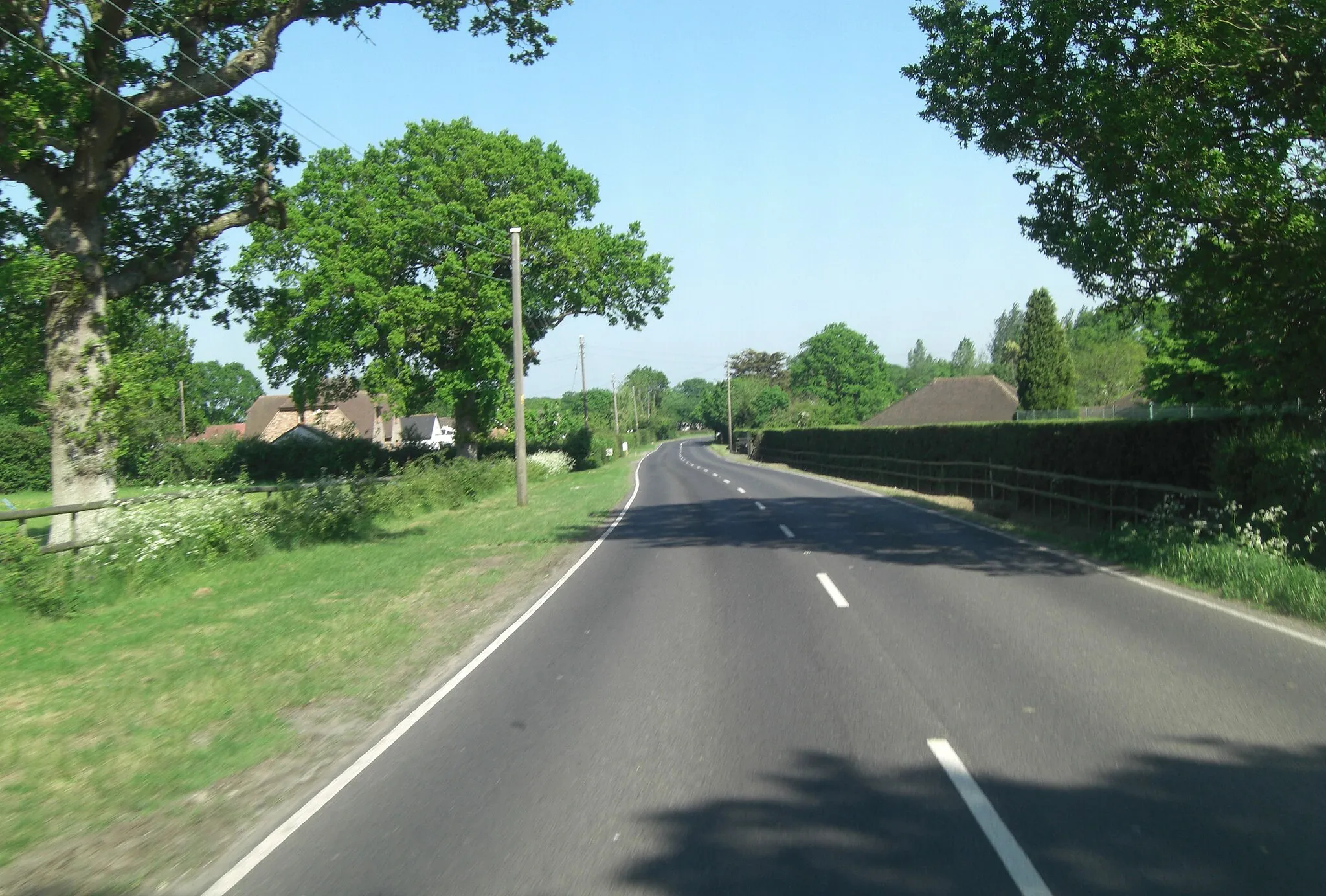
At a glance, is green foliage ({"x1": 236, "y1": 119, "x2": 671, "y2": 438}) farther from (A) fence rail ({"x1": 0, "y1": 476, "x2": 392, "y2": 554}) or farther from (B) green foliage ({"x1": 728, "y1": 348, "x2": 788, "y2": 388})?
(B) green foliage ({"x1": 728, "y1": 348, "x2": 788, "y2": 388})

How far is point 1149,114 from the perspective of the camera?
475 inches

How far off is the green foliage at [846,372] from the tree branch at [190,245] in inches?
4059

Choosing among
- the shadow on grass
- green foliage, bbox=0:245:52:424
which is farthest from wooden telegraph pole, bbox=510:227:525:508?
green foliage, bbox=0:245:52:424

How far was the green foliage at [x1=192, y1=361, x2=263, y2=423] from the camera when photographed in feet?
395

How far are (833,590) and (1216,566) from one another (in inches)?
173

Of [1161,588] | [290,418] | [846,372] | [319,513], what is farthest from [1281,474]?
[846,372]

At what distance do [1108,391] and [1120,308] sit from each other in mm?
51619

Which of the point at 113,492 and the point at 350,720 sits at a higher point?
the point at 113,492

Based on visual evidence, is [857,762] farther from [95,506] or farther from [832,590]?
[95,506]

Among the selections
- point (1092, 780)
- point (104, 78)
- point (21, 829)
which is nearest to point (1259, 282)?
point (1092, 780)

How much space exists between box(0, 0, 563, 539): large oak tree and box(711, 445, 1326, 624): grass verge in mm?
13995

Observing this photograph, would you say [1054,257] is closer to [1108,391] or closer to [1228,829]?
[1228,829]

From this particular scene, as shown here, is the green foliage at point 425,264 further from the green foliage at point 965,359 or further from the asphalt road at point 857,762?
the green foliage at point 965,359

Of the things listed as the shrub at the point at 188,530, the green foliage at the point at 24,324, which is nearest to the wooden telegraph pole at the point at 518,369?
the shrub at the point at 188,530
